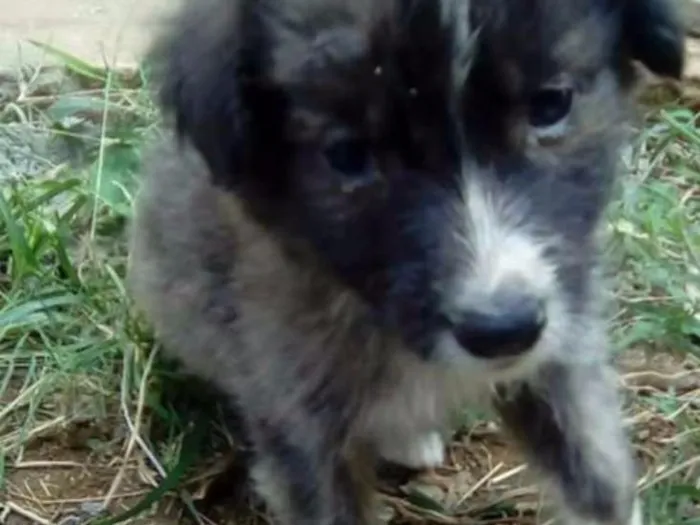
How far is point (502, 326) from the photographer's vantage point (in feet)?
7.18

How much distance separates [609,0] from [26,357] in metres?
1.65

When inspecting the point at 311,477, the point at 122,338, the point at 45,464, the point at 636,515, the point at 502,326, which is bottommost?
the point at 45,464

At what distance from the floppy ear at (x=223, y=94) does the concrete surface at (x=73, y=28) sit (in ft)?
6.50

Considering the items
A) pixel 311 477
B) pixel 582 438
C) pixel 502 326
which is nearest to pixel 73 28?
pixel 311 477

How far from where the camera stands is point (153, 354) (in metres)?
3.41

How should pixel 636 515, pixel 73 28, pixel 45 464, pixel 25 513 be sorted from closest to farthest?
pixel 636 515 < pixel 25 513 < pixel 45 464 < pixel 73 28

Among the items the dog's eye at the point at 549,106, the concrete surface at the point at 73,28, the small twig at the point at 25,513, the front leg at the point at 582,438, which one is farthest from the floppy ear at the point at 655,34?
the concrete surface at the point at 73,28

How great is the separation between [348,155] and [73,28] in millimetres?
2643

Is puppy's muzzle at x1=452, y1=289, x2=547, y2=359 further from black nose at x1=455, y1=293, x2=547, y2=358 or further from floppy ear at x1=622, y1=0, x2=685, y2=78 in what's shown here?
floppy ear at x1=622, y1=0, x2=685, y2=78

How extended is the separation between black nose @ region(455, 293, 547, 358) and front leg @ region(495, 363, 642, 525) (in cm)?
61

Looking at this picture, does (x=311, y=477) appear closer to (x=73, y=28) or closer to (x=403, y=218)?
(x=403, y=218)

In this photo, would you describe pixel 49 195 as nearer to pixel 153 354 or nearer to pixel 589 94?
pixel 153 354

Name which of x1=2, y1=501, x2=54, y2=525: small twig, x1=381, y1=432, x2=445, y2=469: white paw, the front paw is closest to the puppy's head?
the front paw

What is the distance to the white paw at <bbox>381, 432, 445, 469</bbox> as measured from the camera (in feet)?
10.4
